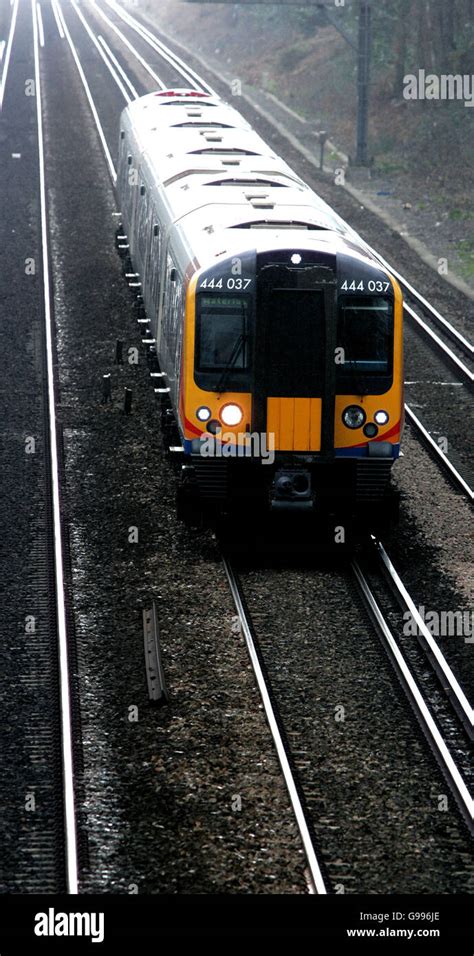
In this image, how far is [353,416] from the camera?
43.8 ft

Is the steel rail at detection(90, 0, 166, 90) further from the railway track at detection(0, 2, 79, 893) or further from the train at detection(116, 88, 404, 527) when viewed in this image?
the train at detection(116, 88, 404, 527)

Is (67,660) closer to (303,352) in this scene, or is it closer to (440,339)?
(303,352)

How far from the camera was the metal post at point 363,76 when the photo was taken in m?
36.4

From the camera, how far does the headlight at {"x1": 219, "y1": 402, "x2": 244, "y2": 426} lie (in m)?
13.2

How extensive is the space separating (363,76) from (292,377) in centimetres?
2622

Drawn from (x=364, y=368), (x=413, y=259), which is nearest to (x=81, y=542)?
(x=364, y=368)

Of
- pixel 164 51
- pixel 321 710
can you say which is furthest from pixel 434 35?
pixel 321 710

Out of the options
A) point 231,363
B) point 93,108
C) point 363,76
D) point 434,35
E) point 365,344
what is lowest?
point 231,363

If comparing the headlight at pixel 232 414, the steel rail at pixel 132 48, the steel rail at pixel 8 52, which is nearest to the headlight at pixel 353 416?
the headlight at pixel 232 414

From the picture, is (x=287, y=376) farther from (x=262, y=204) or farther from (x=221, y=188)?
(x=221, y=188)

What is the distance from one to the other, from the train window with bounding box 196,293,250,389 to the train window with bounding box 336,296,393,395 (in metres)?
0.92

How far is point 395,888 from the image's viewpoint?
8.59 metres

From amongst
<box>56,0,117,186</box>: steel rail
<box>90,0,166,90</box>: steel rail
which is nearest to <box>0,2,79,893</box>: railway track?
<box>56,0,117,186</box>: steel rail

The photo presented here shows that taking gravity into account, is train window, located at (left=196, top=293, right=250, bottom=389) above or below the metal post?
below
